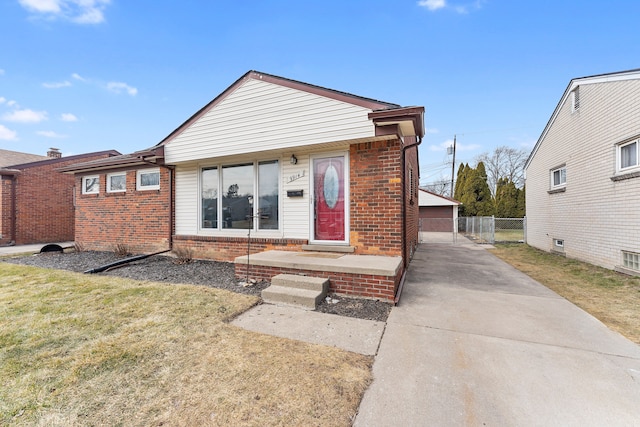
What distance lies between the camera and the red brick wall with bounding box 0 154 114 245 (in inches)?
454

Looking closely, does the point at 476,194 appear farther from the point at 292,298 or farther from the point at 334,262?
the point at 292,298

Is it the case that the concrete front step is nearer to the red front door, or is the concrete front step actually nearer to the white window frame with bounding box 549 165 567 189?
the red front door

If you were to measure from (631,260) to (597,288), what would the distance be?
2038mm

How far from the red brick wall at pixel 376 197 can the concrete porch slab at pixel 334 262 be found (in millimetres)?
309

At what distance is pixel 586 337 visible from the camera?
2.93 m

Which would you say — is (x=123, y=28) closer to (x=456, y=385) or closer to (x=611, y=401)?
(x=456, y=385)

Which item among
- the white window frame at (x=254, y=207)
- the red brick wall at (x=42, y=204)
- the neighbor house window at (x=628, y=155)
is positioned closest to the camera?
the neighbor house window at (x=628, y=155)

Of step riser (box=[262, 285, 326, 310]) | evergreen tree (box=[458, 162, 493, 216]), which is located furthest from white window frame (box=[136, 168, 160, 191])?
evergreen tree (box=[458, 162, 493, 216])

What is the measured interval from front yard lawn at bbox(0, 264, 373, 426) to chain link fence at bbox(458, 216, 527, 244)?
46.3 ft

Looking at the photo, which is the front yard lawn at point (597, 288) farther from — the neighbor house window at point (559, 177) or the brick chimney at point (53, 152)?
the brick chimney at point (53, 152)

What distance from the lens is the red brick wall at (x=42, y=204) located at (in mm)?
11540

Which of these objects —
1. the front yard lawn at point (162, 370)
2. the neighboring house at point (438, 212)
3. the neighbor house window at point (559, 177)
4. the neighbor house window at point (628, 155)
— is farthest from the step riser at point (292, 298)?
the neighboring house at point (438, 212)

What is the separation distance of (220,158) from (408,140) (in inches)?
195

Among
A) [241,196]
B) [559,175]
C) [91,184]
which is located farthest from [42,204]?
[559,175]
